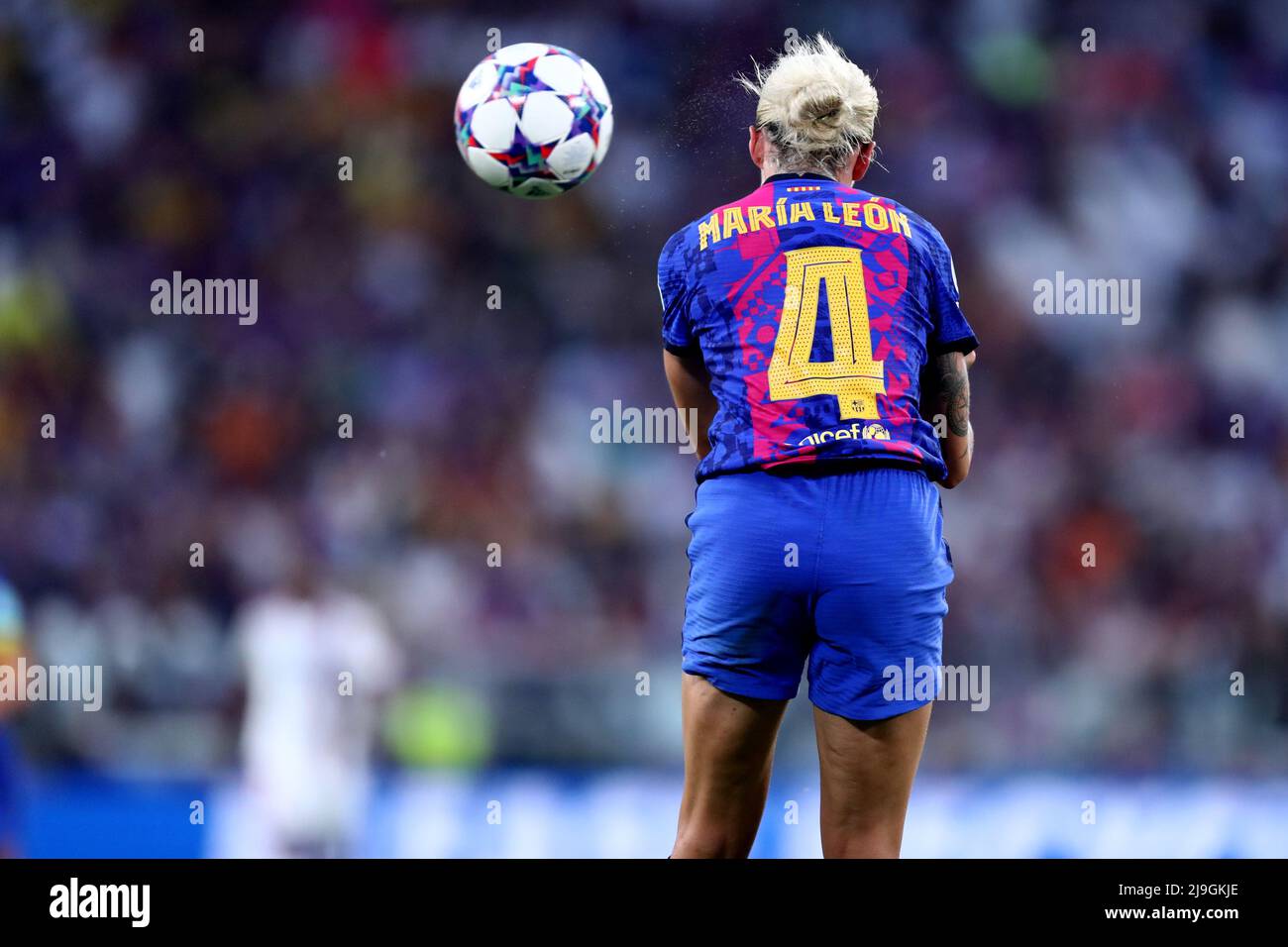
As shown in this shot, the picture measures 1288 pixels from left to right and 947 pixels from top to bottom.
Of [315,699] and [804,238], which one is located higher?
[804,238]

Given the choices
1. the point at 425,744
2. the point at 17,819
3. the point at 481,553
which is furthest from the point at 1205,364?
the point at 17,819

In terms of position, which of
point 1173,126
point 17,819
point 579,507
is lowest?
point 17,819

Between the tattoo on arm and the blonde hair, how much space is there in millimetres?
493

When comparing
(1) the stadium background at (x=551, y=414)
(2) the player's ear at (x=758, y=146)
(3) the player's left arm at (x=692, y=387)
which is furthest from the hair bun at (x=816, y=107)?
(1) the stadium background at (x=551, y=414)

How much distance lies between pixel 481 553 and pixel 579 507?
638 mm

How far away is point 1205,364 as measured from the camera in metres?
8.71

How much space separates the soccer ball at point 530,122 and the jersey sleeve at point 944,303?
1540 millimetres

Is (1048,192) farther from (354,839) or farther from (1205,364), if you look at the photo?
(354,839)

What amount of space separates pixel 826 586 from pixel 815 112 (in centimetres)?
104

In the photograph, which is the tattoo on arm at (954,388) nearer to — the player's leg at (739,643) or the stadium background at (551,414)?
the player's leg at (739,643)

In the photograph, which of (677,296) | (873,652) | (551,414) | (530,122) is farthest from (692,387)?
(551,414)

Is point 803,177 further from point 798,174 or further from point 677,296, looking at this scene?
point 677,296

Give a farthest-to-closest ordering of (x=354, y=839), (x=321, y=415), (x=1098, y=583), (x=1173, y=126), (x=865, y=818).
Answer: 1. (x=1173, y=126)
2. (x=321, y=415)
3. (x=1098, y=583)
4. (x=354, y=839)
5. (x=865, y=818)

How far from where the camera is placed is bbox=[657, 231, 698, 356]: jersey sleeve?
320cm
